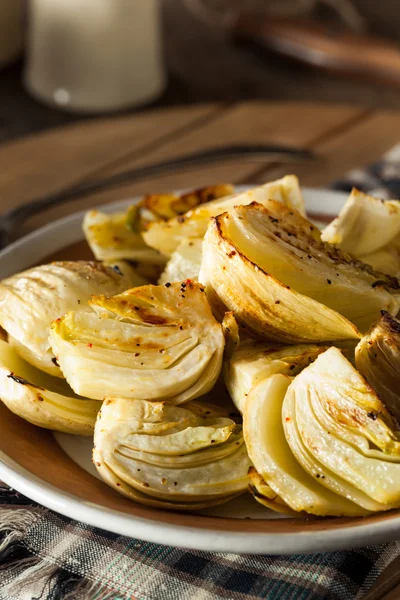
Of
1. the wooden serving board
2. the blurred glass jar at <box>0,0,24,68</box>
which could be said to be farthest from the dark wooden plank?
the blurred glass jar at <box>0,0,24,68</box>

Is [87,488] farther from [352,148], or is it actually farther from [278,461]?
[352,148]

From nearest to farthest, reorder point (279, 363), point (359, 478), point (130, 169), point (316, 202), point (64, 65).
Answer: point (359, 478)
point (279, 363)
point (316, 202)
point (130, 169)
point (64, 65)

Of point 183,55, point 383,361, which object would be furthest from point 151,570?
point 183,55

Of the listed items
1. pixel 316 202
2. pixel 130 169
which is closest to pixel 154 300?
pixel 316 202

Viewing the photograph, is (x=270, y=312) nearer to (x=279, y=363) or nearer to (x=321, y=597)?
(x=279, y=363)

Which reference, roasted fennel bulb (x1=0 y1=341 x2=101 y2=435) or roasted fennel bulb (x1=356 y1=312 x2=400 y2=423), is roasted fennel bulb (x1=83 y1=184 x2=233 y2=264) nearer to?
roasted fennel bulb (x1=0 y1=341 x2=101 y2=435)

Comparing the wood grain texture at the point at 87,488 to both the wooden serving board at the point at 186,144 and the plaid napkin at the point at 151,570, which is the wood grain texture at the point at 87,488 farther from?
the wooden serving board at the point at 186,144
